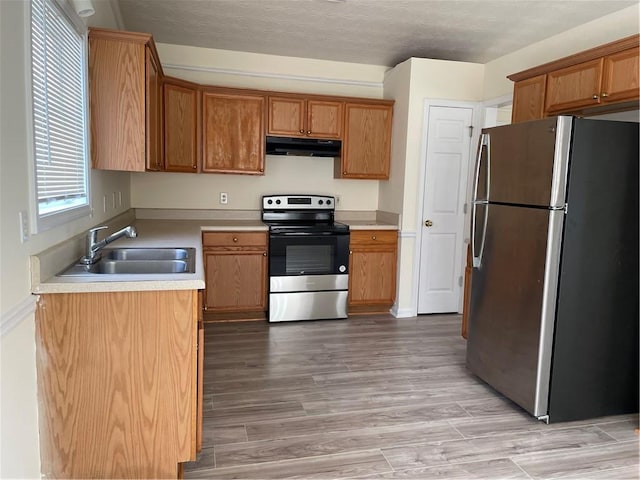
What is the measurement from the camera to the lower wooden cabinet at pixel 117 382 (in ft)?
5.65

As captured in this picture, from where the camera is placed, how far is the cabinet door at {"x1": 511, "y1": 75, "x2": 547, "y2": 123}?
3145 mm

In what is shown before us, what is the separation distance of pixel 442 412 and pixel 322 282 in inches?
73.6

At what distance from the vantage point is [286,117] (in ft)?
14.2

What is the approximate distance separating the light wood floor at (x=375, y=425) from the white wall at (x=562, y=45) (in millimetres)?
2458

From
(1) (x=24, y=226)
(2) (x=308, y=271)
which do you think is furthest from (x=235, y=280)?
(1) (x=24, y=226)

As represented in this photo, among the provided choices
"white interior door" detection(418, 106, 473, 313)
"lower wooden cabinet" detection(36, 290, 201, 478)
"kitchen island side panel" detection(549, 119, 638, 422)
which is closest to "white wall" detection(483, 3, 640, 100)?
"white interior door" detection(418, 106, 473, 313)

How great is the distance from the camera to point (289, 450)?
220cm

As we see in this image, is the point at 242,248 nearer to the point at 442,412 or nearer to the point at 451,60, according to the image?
the point at 442,412

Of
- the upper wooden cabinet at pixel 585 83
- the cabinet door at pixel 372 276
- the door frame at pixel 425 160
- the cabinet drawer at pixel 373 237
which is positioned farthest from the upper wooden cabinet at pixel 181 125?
the upper wooden cabinet at pixel 585 83

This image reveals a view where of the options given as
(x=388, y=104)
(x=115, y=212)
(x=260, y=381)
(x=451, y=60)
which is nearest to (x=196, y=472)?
(x=260, y=381)

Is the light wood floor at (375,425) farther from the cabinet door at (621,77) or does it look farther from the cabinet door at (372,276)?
the cabinet door at (621,77)

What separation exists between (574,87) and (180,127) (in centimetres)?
306

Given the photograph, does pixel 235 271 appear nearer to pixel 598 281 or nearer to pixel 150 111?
pixel 150 111

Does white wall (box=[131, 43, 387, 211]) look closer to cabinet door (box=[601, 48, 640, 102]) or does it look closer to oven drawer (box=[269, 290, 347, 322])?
oven drawer (box=[269, 290, 347, 322])
